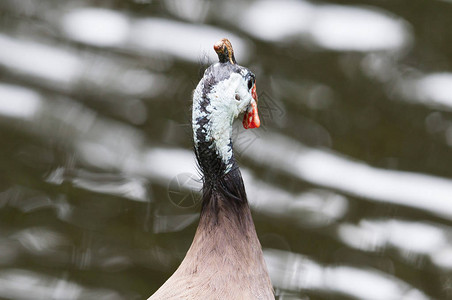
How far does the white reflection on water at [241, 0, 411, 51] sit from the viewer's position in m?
1.77

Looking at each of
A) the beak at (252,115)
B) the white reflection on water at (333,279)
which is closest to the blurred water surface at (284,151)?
the white reflection on water at (333,279)

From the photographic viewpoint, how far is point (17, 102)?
5.99 ft

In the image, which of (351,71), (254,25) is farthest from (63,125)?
(351,71)

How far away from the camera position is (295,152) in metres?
1.78

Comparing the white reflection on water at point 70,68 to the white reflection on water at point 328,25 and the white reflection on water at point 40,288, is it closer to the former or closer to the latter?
the white reflection on water at point 328,25

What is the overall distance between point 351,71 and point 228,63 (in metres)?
0.72

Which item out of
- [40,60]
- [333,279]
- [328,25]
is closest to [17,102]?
[40,60]

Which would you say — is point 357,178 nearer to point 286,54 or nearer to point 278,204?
point 278,204

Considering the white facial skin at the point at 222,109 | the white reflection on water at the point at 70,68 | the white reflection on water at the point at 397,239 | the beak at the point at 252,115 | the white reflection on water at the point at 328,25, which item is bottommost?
the white facial skin at the point at 222,109

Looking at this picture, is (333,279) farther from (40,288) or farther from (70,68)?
(70,68)

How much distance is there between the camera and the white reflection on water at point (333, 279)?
177 cm

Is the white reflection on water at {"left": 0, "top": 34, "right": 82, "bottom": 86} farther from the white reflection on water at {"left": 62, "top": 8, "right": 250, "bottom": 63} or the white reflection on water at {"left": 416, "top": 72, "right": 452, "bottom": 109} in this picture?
the white reflection on water at {"left": 416, "top": 72, "right": 452, "bottom": 109}

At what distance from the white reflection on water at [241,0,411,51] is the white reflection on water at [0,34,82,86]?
45 cm

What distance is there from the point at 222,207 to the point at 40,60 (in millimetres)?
860
